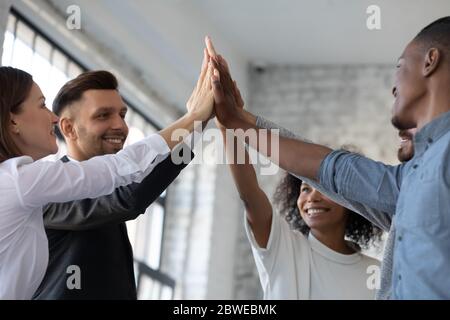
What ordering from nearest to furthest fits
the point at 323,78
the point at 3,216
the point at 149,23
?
the point at 3,216 → the point at 149,23 → the point at 323,78

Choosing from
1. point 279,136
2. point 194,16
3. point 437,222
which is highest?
point 194,16

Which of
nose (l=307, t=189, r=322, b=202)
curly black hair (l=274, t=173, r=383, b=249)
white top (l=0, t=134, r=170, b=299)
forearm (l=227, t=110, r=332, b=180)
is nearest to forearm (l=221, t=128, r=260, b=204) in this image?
nose (l=307, t=189, r=322, b=202)

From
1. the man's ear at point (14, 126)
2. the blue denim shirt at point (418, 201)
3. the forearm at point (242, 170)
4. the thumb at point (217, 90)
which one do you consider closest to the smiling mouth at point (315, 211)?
the forearm at point (242, 170)

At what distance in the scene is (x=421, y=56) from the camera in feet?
7.69

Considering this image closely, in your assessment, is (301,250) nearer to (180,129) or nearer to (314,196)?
(314,196)

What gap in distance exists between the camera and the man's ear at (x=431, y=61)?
7.55 ft

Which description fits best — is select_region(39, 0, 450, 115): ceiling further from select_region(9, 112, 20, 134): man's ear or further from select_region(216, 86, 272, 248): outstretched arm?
select_region(9, 112, 20, 134): man's ear

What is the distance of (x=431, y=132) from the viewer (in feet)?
7.21

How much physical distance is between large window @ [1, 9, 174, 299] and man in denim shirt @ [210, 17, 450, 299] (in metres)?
2.84

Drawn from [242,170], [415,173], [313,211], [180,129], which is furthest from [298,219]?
[415,173]

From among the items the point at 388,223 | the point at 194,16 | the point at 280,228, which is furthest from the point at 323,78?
the point at 388,223

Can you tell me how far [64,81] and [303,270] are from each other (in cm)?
282

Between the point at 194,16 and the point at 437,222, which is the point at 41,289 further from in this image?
the point at 194,16
